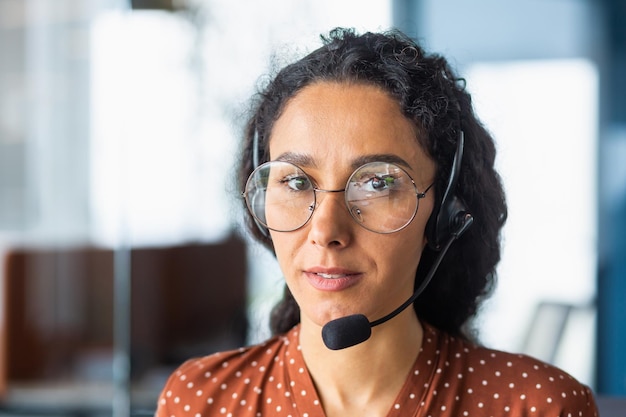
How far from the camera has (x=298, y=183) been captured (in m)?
1.20

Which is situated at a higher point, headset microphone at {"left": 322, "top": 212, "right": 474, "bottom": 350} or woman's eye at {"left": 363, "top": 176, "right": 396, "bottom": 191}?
woman's eye at {"left": 363, "top": 176, "right": 396, "bottom": 191}

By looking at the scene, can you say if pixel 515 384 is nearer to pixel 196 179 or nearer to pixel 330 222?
pixel 330 222

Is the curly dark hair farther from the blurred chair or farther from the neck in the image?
the blurred chair

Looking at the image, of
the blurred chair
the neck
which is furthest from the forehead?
the blurred chair

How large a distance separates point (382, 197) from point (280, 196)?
0.47 feet

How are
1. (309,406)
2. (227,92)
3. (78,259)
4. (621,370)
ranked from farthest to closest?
(78,259) < (227,92) < (621,370) < (309,406)

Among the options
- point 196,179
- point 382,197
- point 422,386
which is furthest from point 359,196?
point 196,179

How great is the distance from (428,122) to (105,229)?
138 inches

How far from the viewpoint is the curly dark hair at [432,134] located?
124 cm

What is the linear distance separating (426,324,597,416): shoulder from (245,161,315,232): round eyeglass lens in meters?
0.31

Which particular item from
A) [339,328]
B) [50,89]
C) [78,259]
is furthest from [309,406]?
[50,89]

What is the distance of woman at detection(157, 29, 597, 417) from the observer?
1.17 m

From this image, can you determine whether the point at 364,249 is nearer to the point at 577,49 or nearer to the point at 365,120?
the point at 365,120

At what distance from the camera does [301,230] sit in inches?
46.8
